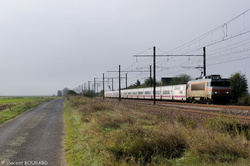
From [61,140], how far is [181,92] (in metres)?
32.6

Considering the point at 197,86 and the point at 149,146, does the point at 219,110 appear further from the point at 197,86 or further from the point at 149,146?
the point at 149,146

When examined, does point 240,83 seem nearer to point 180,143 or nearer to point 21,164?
point 180,143

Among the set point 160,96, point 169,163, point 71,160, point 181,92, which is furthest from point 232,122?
point 160,96

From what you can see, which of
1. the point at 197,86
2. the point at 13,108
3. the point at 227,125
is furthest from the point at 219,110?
the point at 13,108

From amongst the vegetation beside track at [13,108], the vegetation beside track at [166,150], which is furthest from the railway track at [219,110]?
the vegetation beside track at [13,108]

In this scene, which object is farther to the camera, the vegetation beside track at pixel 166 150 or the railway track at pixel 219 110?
A: the railway track at pixel 219 110

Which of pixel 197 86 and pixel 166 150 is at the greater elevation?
pixel 197 86

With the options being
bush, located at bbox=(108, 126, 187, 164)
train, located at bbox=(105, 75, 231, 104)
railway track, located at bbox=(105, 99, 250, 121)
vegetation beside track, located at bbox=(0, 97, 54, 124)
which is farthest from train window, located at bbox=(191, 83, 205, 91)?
bush, located at bbox=(108, 126, 187, 164)

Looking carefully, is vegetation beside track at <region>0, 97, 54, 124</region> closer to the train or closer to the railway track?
the railway track

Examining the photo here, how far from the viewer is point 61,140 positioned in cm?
1205

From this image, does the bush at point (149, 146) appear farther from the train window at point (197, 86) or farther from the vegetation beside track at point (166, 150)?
the train window at point (197, 86)

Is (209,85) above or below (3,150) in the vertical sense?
above

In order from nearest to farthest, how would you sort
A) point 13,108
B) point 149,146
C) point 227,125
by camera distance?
point 149,146, point 227,125, point 13,108

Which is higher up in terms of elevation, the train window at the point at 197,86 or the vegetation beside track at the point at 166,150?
the train window at the point at 197,86
